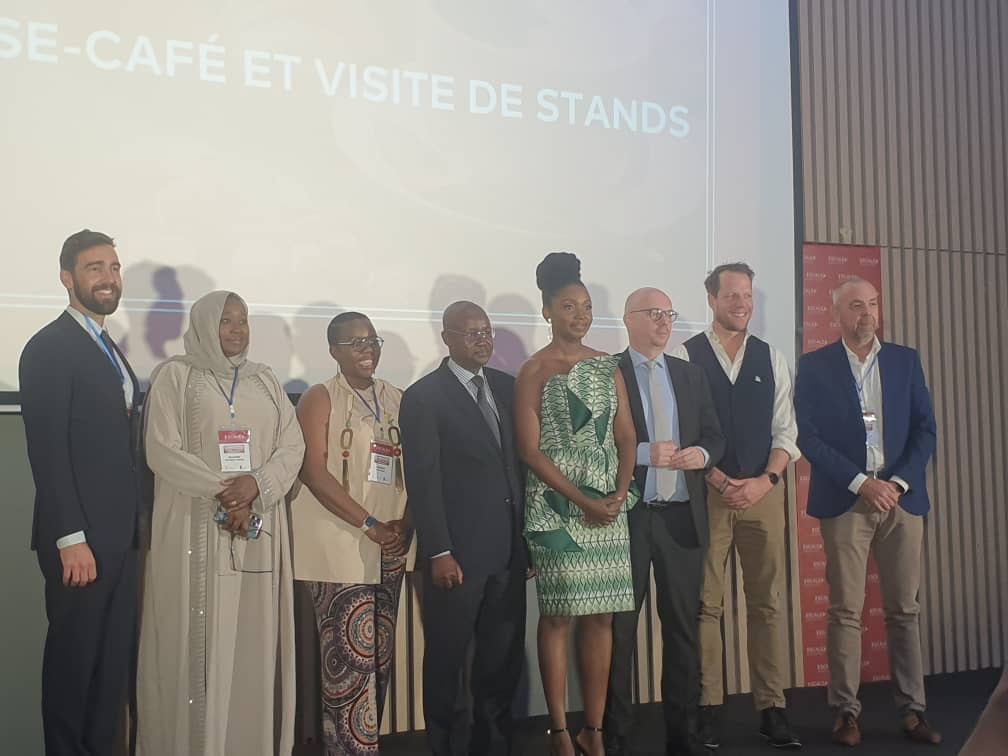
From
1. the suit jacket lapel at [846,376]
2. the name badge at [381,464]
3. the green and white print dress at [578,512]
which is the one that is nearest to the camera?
the green and white print dress at [578,512]

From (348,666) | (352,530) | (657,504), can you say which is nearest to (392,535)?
(352,530)

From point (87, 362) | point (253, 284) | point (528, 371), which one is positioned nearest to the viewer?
point (87, 362)

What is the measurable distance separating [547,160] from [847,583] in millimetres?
2096

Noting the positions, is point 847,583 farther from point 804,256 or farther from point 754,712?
point 804,256

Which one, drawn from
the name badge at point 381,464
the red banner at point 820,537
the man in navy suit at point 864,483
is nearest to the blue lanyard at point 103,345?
the name badge at point 381,464

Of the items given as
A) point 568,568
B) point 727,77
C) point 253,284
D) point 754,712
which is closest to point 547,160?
point 727,77

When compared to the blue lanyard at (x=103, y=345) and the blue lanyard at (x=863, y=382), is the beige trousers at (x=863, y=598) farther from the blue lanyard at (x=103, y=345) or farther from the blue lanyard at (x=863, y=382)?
the blue lanyard at (x=103, y=345)

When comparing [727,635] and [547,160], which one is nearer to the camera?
[547,160]

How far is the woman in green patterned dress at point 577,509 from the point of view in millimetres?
3146

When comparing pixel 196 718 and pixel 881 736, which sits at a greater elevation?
pixel 196 718

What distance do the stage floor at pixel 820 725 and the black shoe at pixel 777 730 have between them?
4 centimetres

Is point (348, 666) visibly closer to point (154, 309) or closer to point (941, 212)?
point (154, 309)

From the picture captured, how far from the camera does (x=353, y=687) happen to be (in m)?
3.11

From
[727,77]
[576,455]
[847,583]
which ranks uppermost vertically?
[727,77]
